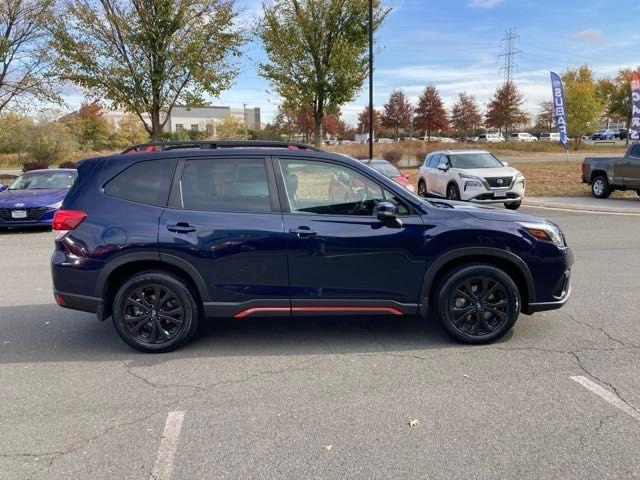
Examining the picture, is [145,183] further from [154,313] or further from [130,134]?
[130,134]

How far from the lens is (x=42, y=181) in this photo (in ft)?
42.1

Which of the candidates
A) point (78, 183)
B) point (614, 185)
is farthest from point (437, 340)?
point (614, 185)

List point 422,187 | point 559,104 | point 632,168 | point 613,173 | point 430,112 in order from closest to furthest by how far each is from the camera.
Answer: point 632,168, point 613,173, point 422,187, point 559,104, point 430,112

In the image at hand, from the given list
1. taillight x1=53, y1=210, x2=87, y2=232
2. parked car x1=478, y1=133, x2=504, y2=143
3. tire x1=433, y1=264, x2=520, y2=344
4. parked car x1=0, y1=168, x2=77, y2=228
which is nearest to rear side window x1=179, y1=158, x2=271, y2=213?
taillight x1=53, y1=210, x2=87, y2=232

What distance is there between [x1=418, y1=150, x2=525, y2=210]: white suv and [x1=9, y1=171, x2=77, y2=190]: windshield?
33.5 feet

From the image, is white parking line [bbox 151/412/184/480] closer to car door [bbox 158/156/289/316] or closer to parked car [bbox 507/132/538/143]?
car door [bbox 158/156/289/316]

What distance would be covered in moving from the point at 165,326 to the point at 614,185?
15284mm

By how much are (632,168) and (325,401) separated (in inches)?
583

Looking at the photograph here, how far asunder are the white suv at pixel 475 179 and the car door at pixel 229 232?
10.0m

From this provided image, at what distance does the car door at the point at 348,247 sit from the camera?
4.23 metres

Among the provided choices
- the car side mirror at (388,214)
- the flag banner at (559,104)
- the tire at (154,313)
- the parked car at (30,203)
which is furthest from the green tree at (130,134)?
the car side mirror at (388,214)

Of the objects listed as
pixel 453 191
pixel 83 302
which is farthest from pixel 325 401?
pixel 453 191

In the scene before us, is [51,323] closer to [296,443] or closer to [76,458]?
[76,458]

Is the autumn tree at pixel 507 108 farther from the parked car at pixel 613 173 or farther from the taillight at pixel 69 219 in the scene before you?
the taillight at pixel 69 219
